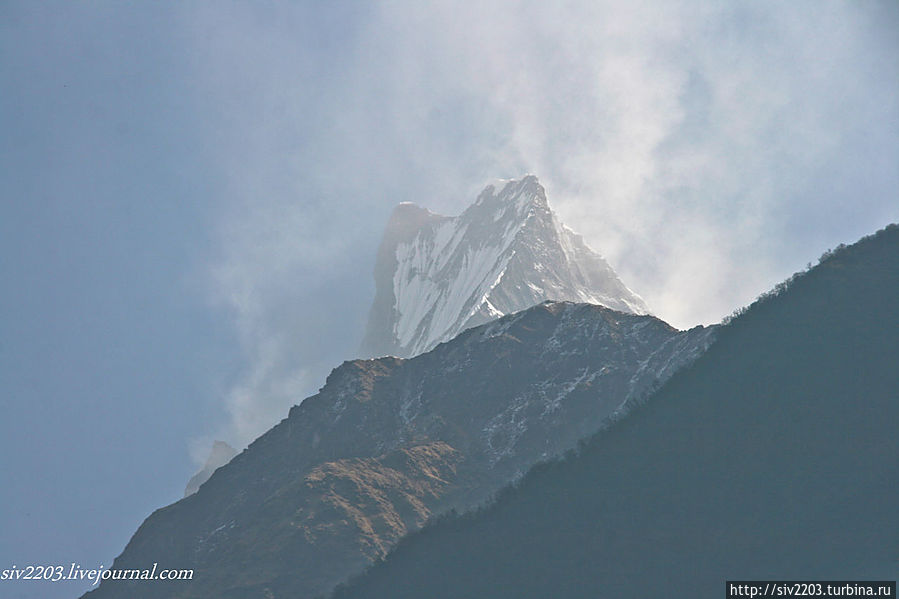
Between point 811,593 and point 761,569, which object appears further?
point 761,569

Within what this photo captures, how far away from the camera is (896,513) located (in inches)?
7864

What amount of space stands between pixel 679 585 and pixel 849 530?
34.2m

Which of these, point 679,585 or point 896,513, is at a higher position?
point 896,513

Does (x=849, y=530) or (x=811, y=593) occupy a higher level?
(x=849, y=530)

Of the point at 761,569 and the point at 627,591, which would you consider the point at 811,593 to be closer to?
the point at 761,569

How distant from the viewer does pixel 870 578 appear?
598 feet

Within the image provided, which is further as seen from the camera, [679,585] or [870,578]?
[679,585]

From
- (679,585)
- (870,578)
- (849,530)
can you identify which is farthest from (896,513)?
(679,585)

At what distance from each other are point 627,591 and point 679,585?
32.1ft

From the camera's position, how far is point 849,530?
200 m

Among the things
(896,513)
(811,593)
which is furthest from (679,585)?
(896,513)

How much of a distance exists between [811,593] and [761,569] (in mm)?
14204

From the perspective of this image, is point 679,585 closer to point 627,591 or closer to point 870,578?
point 627,591

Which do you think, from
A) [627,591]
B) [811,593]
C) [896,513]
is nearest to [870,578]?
[811,593]
